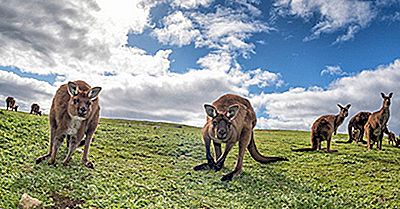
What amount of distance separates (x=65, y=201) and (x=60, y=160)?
3460 millimetres

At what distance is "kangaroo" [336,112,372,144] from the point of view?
26.9 meters

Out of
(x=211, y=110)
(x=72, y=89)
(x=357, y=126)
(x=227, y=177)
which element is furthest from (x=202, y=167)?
(x=357, y=126)

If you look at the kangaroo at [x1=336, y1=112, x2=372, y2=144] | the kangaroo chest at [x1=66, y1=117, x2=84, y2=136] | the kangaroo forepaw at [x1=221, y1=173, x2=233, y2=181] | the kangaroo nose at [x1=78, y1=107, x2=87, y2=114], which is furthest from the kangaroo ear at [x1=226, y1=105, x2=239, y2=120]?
the kangaroo at [x1=336, y1=112, x2=372, y2=144]

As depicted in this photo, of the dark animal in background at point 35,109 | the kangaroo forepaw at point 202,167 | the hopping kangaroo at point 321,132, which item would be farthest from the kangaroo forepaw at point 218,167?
the dark animal in background at point 35,109

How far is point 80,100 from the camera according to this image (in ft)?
40.5

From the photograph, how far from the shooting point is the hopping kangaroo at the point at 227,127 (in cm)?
1399

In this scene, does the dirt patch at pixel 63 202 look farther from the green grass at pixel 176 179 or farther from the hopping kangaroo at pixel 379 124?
the hopping kangaroo at pixel 379 124

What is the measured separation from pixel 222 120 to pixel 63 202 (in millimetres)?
6106

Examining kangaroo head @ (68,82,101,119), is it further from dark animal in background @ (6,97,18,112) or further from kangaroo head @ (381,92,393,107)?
dark animal in background @ (6,97,18,112)

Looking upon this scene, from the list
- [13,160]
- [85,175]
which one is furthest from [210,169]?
[13,160]

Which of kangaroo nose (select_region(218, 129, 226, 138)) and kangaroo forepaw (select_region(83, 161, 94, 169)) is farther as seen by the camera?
kangaroo nose (select_region(218, 129, 226, 138))

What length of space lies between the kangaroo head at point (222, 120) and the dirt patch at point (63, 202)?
545cm

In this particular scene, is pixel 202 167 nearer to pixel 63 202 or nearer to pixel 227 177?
pixel 227 177

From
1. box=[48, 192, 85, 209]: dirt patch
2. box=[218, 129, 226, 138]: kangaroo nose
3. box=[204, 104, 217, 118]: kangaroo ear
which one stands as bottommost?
box=[48, 192, 85, 209]: dirt patch
